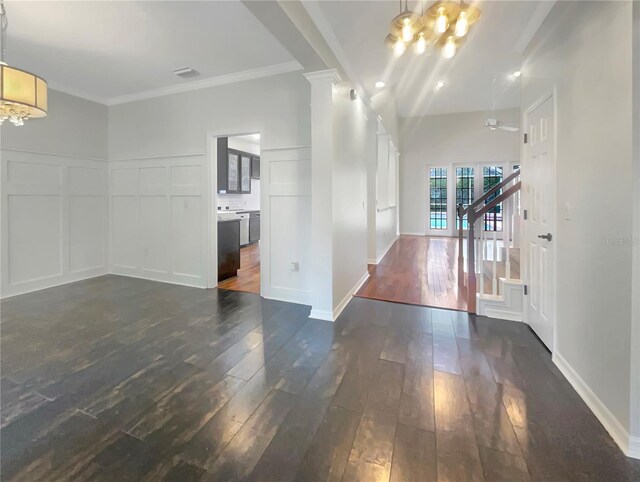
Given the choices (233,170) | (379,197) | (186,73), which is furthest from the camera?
(233,170)

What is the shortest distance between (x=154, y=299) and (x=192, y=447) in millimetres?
2745

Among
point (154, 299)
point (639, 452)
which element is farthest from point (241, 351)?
point (639, 452)

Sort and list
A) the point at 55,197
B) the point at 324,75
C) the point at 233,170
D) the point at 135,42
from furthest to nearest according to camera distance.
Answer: the point at 233,170 → the point at 55,197 → the point at 135,42 → the point at 324,75

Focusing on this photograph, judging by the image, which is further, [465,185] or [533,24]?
→ [465,185]

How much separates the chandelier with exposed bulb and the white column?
73 cm

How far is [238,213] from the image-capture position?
751 centimetres

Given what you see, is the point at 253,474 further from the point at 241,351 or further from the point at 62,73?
the point at 62,73

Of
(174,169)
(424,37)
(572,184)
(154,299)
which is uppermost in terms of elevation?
(424,37)

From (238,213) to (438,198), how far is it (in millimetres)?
5780

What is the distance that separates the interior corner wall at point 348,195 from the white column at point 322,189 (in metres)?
0.09

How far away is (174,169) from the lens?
14.6 feet

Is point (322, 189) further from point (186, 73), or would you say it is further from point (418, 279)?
point (186, 73)

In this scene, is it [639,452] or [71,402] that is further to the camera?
[71,402]

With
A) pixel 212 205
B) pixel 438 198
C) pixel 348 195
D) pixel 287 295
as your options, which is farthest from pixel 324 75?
pixel 438 198
